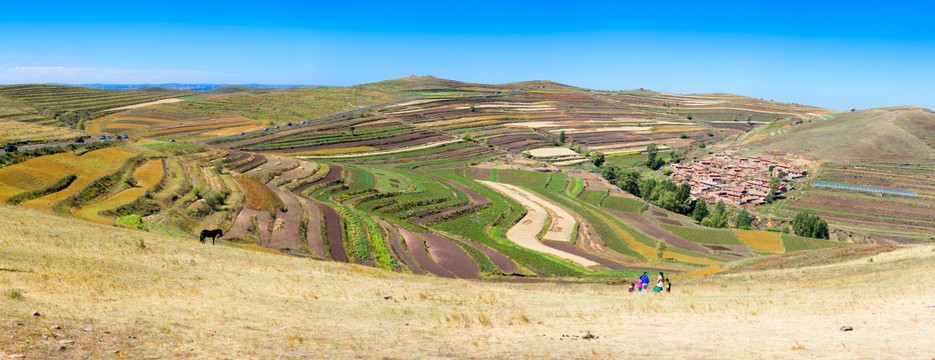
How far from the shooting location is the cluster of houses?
128 metres

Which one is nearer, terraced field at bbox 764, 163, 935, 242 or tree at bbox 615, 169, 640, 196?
terraced field at bbox 764, 163, 935, 242

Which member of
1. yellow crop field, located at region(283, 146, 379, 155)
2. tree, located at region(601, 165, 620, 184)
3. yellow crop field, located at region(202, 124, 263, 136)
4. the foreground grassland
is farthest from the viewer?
yellow crop field, located at region(202, 124, 263, 136)

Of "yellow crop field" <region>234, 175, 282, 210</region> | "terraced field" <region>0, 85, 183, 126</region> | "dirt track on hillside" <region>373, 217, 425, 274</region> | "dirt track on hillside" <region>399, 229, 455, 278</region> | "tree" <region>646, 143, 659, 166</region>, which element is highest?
"terraced field" <region>0, 85, 183, 126</region>

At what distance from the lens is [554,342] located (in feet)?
61.7

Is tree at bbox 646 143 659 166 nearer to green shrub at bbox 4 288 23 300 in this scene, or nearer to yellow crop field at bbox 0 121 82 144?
yellow crop field at bbox 0 121 82 144

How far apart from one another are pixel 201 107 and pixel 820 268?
194934 mm

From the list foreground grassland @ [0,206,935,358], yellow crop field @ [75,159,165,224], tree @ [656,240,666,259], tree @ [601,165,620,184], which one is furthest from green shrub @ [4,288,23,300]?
tree @ [601,165,620,184]

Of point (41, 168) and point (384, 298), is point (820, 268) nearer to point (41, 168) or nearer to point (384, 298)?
point (384, 298)

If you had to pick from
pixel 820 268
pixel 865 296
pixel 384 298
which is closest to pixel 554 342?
pixel 384 298

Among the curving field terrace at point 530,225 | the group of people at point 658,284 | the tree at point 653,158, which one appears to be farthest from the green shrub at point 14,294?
the tree at point 653,158

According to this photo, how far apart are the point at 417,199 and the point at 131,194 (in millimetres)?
39381

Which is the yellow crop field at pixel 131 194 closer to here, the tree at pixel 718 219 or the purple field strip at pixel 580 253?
the purple field strip at pixel 580 253

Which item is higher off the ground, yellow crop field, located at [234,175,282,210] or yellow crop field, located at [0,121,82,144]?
yellow crop field, located at [0,121,82,144]

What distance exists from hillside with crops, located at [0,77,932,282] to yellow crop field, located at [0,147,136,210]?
0.21 metres
